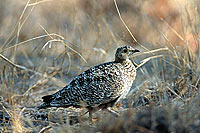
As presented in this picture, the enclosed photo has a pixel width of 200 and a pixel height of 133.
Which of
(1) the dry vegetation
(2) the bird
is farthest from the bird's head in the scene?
(1) the dry vegetation

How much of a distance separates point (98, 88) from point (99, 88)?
12 mm

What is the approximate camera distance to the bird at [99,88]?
140 inches

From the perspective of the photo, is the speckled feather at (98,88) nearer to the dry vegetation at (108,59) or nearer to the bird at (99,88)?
the bird at (99,88)

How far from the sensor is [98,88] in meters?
3.58

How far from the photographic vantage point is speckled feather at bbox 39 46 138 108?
3559 mm

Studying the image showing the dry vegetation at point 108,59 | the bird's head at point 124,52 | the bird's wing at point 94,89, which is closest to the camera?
the dry vegetation at point 108,59

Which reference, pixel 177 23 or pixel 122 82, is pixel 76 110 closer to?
pixel 122 82

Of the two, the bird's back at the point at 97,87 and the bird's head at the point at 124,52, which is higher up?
the bird's head at the point at 124,52

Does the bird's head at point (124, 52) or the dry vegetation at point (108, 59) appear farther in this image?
the bird's head at point (124, 52)

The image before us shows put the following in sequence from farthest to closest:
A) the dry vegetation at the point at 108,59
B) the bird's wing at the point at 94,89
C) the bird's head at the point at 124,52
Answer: the bird's head at the point at 124,52 < the bird's wing at the point at 94,89 < the dry vegetation at the point at 108,59

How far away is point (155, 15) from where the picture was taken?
8461 mm

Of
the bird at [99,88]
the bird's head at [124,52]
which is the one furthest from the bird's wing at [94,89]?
the bird's head at [124,52]

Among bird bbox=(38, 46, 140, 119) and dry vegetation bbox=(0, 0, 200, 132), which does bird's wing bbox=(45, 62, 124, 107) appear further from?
dry vegetation bbox=(0, 0, 200, 132)

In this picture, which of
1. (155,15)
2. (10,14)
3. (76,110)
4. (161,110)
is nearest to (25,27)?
(10,14)
